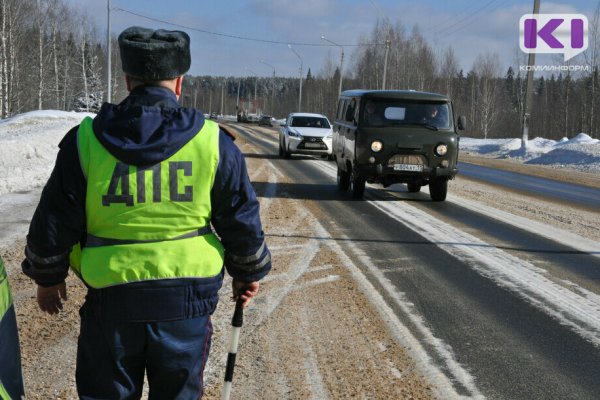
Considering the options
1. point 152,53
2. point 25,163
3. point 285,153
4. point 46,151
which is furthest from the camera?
point 285,153

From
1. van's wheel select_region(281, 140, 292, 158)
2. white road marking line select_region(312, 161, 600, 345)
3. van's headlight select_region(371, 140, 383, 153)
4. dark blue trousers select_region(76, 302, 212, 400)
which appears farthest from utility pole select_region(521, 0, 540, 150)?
dark blue trousers select_region(76, 302, 212, 400)

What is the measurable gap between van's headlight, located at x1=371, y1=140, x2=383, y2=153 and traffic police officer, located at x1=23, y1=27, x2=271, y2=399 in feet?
36.0

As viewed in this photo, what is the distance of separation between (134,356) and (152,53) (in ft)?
3.28

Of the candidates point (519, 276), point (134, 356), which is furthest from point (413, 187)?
point (134, 356)

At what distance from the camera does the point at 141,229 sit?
2.35m

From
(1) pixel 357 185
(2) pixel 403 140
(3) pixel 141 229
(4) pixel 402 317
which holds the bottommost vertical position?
(4) pixel 402 317

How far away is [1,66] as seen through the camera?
4447cm

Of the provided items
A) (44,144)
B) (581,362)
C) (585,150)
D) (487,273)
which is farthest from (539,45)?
(581,362)

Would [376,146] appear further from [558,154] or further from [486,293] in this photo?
[558,154]

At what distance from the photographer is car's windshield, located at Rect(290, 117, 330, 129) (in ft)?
87.1

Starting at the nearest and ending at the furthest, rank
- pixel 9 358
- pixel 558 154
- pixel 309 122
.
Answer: pixel 9 358 < pixel 309 122 < pixel 558 154

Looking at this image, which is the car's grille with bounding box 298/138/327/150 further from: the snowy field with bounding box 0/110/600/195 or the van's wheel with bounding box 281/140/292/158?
the snowy field with bounding box 0/110/600/195

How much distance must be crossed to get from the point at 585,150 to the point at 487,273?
77.1 feet

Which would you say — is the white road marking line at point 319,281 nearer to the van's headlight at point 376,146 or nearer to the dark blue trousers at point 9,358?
the dark blue trousers at point 9,358
